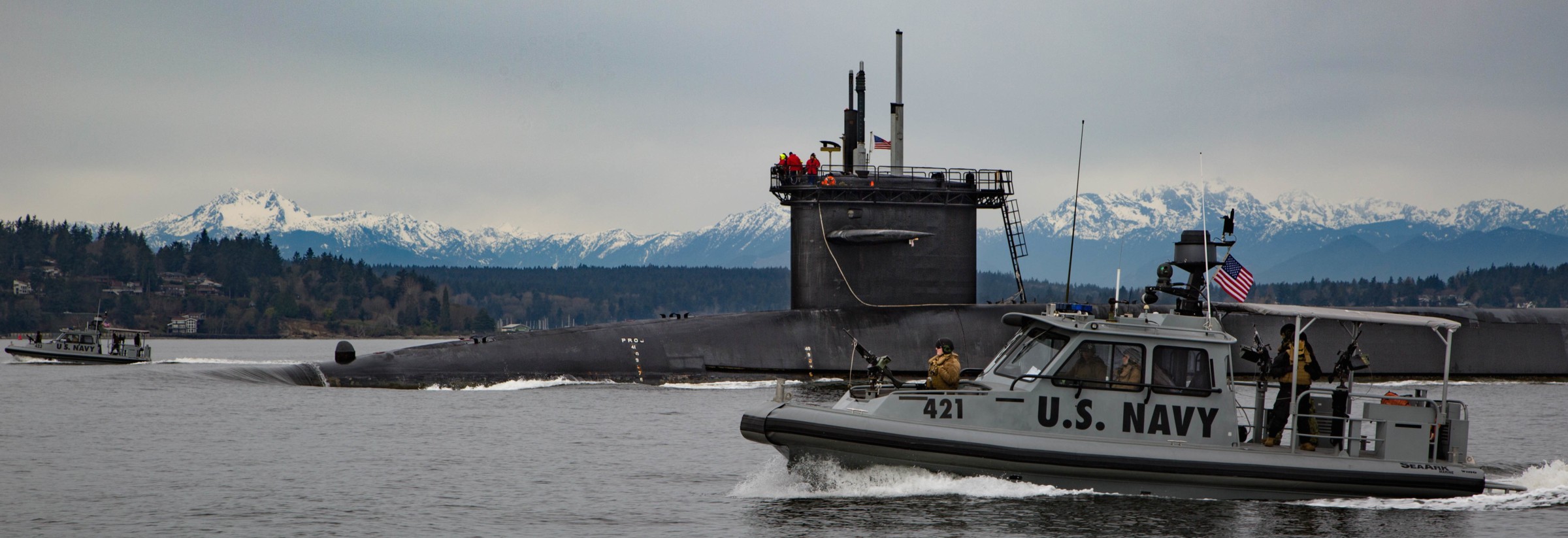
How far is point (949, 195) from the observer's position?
3075 cm

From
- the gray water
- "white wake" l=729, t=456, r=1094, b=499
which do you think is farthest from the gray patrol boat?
the gray water

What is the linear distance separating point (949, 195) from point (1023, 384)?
52.2 ft

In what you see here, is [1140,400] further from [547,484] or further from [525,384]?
[525,384]

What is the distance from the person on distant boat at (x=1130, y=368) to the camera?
15055mm

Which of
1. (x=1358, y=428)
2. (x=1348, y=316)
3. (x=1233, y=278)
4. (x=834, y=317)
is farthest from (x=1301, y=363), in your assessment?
(x=834, y=317)

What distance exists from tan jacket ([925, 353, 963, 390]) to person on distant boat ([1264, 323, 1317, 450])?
3.81 metres

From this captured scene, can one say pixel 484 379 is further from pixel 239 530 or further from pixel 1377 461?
pixel 1377 461

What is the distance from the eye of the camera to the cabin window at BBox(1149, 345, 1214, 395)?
15.1 metres

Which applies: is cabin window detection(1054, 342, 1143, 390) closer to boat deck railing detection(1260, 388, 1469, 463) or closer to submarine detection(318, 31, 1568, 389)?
boat deck railing detection(1260, 388, 1469, 463)

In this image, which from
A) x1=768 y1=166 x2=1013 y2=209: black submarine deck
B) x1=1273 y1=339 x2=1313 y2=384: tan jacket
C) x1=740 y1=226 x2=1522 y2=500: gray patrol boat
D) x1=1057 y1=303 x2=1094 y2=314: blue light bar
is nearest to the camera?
x1=740 y1=226 x2=1522 y2=500: gray patrol boat

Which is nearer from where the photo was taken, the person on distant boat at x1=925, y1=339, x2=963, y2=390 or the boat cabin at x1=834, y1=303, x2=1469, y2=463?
the boat cabin at x1=834, y1=303, x2=1469, y2=463

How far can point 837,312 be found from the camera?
101 feet

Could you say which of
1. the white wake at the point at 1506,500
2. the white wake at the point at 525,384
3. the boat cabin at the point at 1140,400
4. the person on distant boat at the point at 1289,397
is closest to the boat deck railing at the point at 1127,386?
the boat cabin at the point at 1140,400

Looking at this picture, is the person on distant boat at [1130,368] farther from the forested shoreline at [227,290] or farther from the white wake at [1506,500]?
the forested shoreline at [227,290]
